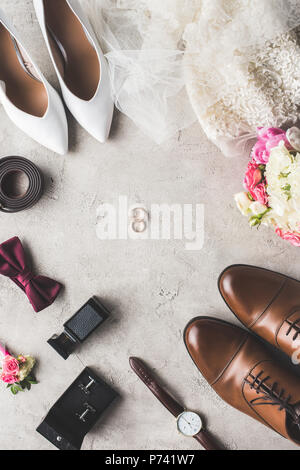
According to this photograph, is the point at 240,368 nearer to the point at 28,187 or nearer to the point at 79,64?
the point at 28,187

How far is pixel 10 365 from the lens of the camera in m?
1.41

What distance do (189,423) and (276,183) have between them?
98 cm

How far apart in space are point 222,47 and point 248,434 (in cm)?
140

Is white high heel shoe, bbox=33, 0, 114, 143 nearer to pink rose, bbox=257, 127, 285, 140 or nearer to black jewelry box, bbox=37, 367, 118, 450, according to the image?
pink rose, bbox=257, 127, 285, 140

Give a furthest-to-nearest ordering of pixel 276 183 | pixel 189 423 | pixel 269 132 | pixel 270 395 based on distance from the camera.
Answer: pixel 189 423 < pixel 270 395 < pixel 269 132 < pixel 276 183

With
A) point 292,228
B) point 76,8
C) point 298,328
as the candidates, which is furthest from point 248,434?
point 76,8

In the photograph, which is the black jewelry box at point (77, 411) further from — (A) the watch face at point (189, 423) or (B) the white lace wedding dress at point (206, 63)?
(B) the white lace wedding dress at point (206, 63)

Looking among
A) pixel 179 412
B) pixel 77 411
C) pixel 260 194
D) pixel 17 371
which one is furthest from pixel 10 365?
pixel 260 194

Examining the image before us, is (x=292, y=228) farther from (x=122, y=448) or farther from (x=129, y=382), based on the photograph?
(x=122, y=448)

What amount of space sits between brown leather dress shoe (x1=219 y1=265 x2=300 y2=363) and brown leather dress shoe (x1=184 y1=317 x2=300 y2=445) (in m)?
0.07

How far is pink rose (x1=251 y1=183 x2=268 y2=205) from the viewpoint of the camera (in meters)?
1.10

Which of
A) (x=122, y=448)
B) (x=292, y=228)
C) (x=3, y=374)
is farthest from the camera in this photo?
(x=122, y=448)

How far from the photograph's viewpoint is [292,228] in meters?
1.05

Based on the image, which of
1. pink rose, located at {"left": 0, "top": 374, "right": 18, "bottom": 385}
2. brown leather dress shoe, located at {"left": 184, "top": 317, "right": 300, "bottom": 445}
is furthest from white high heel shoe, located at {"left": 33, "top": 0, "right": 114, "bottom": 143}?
pink rose, located at {"left": 0, "top": 374, "right": 18, "bottom": 385}
